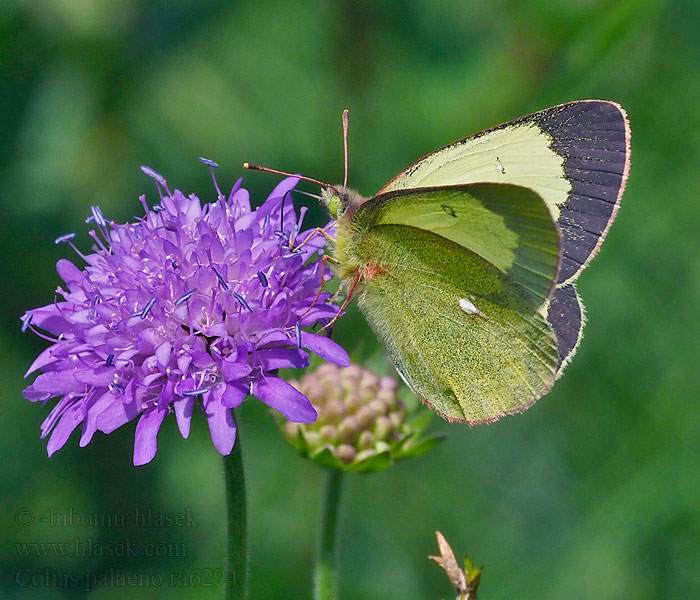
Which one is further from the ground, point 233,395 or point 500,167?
point 500,167

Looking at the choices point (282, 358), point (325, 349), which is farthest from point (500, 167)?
point (282, 358)

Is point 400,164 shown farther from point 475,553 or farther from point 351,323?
point 475,553

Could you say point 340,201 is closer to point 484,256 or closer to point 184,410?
point 484,256

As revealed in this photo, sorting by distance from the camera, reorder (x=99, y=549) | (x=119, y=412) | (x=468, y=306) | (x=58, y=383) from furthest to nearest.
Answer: (x=99, y=549), (x=468, y=306), (x=58, y=383), (x=119, y=412)

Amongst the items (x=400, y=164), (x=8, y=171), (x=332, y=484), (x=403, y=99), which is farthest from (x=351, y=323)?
(x=8, y=171)

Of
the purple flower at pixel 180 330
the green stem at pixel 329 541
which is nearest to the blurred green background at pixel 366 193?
the green stem at pixel 329 541

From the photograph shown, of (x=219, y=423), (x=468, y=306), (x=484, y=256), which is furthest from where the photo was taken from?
(x=468, y=306)

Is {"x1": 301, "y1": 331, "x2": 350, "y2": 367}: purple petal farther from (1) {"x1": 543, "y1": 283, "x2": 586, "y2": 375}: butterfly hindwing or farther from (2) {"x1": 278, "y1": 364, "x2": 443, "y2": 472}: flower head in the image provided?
(1) {"x1": 543, "y1": 283, "x2": 586, "y2": 375}: butterfly hindwing

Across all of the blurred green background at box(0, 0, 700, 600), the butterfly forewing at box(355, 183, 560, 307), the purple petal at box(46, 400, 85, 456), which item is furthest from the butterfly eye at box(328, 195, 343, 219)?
the blurred green background at box(0, 0, 700, 600)
